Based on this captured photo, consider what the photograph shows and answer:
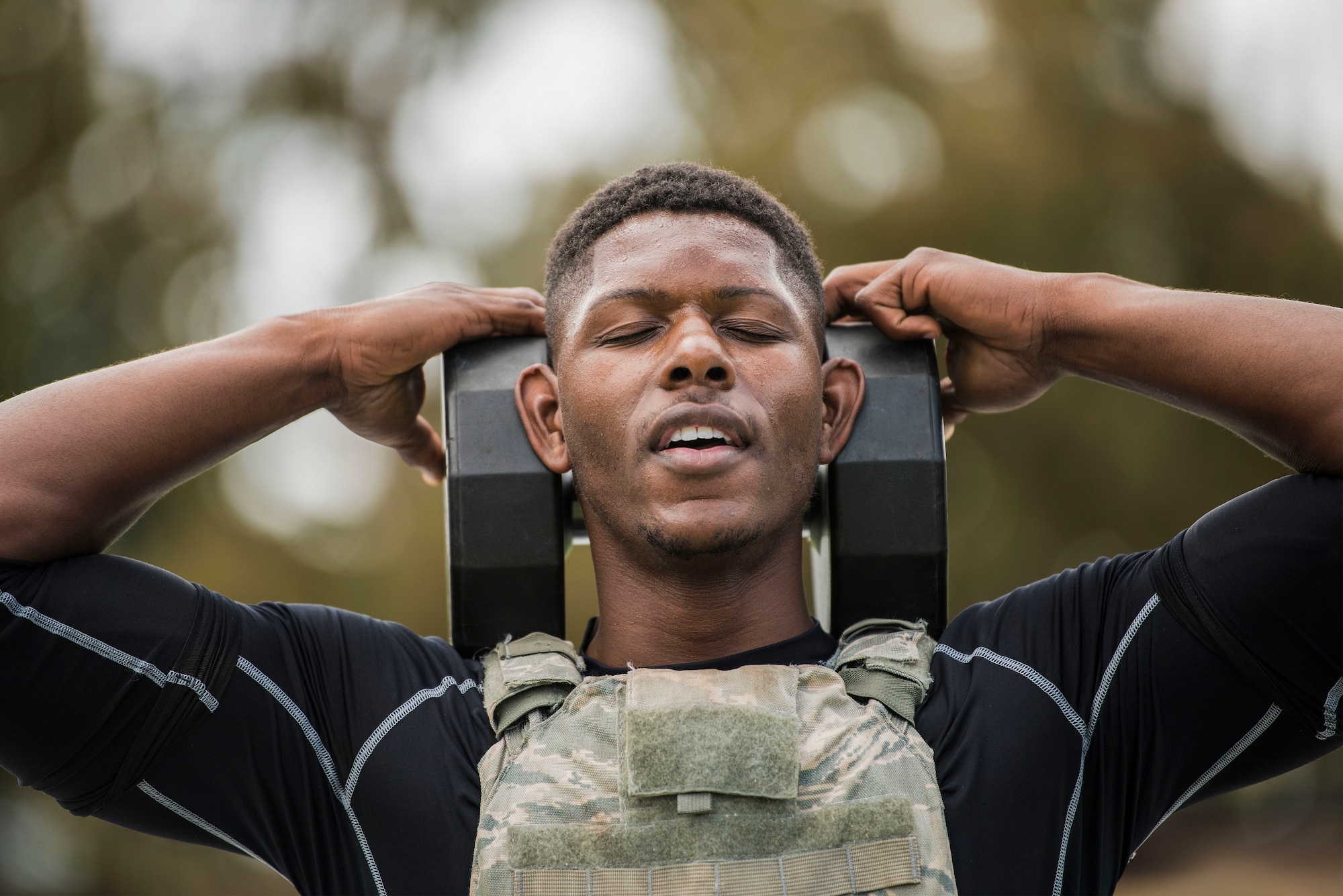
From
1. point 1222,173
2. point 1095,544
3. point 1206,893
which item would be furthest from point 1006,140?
point 1206,893

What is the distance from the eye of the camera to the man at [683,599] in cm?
197

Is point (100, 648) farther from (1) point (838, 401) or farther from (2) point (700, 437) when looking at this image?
(1) point (838, 401)

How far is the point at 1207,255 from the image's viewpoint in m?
8.54

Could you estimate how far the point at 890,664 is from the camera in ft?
7.14

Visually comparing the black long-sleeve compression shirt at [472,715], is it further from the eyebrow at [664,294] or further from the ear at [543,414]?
the eyebrow at [664,294]

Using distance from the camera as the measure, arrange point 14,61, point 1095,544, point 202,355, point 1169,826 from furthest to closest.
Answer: point 1169,826
point 14,61
point 1095,544
point 202,355

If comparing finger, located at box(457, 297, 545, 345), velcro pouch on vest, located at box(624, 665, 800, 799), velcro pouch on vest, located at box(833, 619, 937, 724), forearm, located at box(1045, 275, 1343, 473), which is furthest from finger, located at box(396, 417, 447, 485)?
forearm, located at box(1045, 275, 1343, 473)

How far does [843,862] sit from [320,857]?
1.02m

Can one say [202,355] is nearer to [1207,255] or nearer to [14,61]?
[1207,255]

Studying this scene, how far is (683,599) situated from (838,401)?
1.96ft

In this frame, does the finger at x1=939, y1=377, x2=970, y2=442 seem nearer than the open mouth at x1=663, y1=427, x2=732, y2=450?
No

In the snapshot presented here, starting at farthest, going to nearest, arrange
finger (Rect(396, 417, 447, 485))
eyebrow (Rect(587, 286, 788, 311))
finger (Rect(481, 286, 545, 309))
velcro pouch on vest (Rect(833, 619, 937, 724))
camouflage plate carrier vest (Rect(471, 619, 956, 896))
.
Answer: finger (Rect(396, 417, 447, 485)) → finger (Rect(481, 286, 545, 309)) → eyebrow (Rect(587, 286, 788, 311)) → velcro pouch on vest (Rect(833, 619, 937, 724)) → camouflage plate carrier vest (Rect(471, 619, 956, 896))

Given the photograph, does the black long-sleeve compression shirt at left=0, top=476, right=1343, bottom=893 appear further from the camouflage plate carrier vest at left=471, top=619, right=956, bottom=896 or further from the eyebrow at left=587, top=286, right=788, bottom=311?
the eyebrow at left=587, top=286, right=788, bottom=311

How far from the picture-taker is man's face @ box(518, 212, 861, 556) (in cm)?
223
